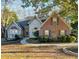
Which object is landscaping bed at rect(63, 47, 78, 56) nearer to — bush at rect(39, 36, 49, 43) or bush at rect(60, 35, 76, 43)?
bush at rect(60, 35, 76, 43)

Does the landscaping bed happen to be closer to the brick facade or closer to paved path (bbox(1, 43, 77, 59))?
paved path (bbox(1, 43, 77, 59))

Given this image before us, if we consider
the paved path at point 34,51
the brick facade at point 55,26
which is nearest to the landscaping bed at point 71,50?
the paved path at point 34,51

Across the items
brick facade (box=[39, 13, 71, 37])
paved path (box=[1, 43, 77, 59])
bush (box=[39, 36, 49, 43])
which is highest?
brick facade (box=[39, 13, 71, 37])

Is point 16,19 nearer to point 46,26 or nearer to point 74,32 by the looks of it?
point 46,26

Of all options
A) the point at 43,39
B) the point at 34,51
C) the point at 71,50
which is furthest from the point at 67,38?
the point at 34,51

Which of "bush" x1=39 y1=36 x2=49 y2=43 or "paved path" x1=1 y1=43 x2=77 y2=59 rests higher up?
"bush" x1=39 y1=36 x2=49 y2=43

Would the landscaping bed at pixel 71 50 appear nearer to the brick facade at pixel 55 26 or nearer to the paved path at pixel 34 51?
the paved path at pixel 34 51

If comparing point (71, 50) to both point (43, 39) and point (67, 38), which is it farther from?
point (43, 39)

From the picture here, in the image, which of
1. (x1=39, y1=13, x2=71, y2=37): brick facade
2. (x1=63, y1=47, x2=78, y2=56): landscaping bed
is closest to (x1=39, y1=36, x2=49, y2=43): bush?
(x1=39, y1=13, x2=71, y2=37): brick facade

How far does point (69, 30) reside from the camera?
237cm

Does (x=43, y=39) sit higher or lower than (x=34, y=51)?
higher

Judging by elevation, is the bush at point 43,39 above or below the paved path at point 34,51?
above

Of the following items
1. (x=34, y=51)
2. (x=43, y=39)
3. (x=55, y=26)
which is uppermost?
(x=55, y=26)

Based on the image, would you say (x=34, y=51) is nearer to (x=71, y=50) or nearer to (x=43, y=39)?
(x=43, y=39)
